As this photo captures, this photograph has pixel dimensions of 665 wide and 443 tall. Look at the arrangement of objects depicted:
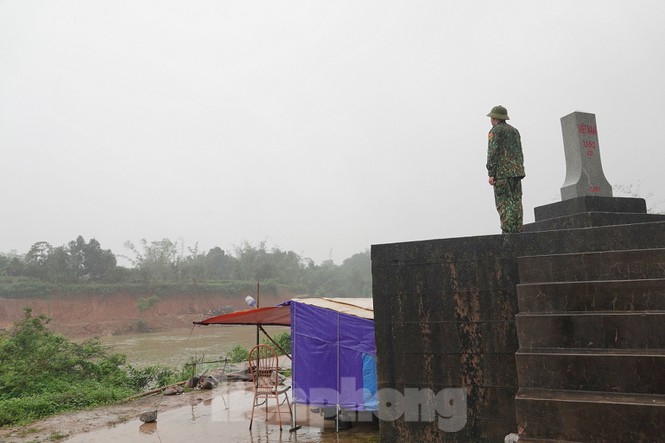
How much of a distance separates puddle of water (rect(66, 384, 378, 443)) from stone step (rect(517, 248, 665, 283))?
3.19 metres

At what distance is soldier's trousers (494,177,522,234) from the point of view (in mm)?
5129

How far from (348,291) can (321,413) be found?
211ft

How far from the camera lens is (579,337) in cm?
364

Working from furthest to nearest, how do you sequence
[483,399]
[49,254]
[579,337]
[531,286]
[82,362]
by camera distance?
[49,254]
[82,362]
[483,399]
[531,286]
[579,337]

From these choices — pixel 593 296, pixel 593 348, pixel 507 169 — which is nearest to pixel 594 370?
pixel 593 348

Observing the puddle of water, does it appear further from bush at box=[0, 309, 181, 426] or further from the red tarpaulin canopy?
bush at box=[0, 309, 181, 426]

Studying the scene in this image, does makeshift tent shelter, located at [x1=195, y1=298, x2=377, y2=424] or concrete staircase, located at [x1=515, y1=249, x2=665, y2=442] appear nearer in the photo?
concrete staircase, located at [x1=515, y1=249, x2=665, y2=442]

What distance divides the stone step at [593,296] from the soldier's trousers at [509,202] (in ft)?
3.85

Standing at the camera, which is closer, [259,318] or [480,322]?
[480,322]

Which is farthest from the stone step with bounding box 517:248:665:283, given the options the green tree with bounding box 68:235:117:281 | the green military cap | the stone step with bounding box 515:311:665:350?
the green tree with bounding box 68:235:117:281

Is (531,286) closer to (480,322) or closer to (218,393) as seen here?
(480,322)

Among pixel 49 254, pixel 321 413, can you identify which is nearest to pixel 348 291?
pixel 49 254

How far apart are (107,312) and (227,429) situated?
4058 centimetres

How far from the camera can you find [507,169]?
16.9ft
